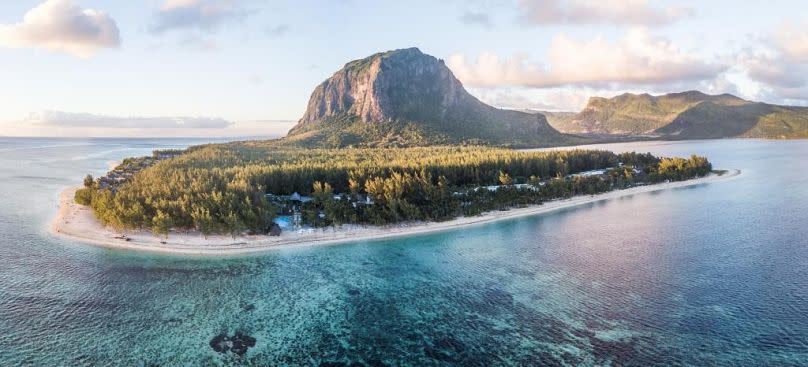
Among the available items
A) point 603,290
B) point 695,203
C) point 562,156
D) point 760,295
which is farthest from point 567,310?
point 562,156

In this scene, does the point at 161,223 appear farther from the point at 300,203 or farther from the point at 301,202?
the point at 301,202

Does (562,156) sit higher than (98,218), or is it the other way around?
(562,156)

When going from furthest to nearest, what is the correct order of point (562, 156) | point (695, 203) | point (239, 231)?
point (562, 156), point (695, 203), point (239, 231)

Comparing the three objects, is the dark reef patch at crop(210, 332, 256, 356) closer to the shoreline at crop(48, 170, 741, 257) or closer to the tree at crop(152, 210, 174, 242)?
the shoreline at crop(48, 170, 741, 257)

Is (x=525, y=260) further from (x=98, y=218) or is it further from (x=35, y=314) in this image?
(x=98, y=218)

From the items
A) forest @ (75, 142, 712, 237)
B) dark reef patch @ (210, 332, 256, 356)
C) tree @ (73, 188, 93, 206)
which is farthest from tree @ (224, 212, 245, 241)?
tree @ (73, 188, 93, 206)

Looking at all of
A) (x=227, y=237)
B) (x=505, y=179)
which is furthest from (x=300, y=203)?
(x=505, y=179)
